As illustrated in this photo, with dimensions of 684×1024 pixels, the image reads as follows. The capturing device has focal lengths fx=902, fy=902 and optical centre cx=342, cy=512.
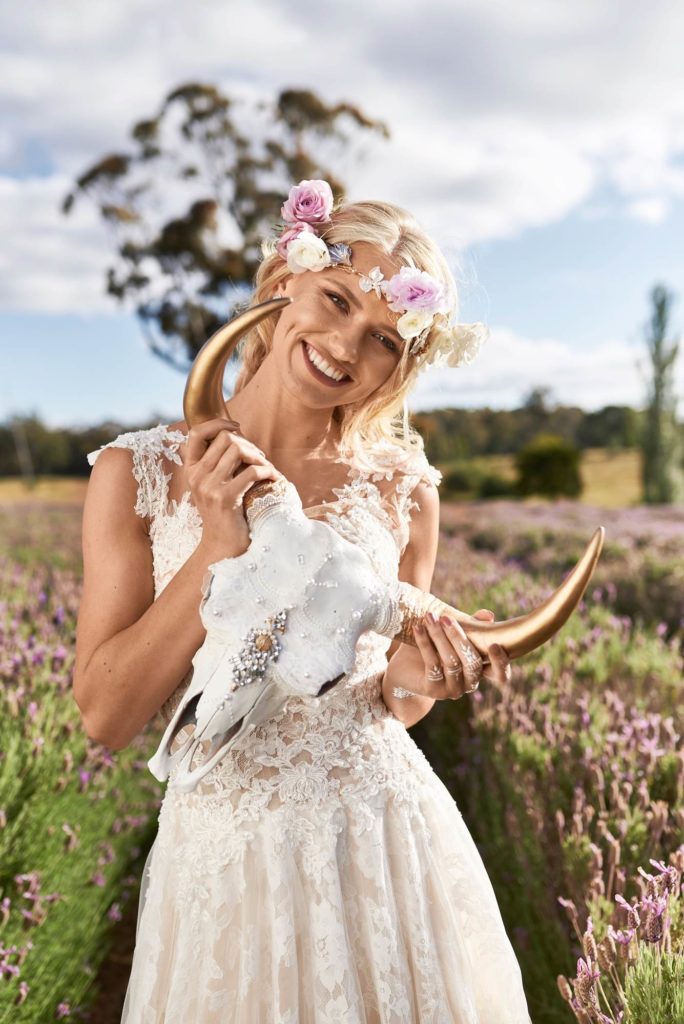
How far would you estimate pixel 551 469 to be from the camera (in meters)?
17.0

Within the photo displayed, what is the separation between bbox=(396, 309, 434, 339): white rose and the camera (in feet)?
6.27

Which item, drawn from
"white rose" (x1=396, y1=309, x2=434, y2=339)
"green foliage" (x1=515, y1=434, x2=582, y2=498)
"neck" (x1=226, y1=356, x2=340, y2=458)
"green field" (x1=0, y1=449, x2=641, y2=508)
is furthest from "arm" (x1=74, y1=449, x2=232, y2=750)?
"green foliage" (x1=515, y1=434, x2=582, y2=498)

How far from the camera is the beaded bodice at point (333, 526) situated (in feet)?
6.04

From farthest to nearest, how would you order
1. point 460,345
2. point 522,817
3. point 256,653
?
point 522,817, point 460,345, point 256,653

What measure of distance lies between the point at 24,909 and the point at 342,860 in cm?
143

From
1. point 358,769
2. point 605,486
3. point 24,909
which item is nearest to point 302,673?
point 358,769

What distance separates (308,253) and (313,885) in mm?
1299

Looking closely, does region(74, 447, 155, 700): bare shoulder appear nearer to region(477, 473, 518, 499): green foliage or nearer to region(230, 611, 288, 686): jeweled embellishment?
region(230, 611, 288, 686): jeweled embellishment

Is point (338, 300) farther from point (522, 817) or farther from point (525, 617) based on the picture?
point (522, 817)

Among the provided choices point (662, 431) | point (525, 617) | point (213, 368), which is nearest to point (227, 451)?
point (213, 368)

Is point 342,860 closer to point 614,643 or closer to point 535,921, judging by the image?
point 535,921

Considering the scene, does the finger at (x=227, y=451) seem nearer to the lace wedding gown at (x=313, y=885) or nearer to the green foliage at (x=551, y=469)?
the lace wedding gown at (x=313, y=885)

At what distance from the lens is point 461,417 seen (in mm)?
17375

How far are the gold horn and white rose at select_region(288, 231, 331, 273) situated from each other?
1.37 ft
